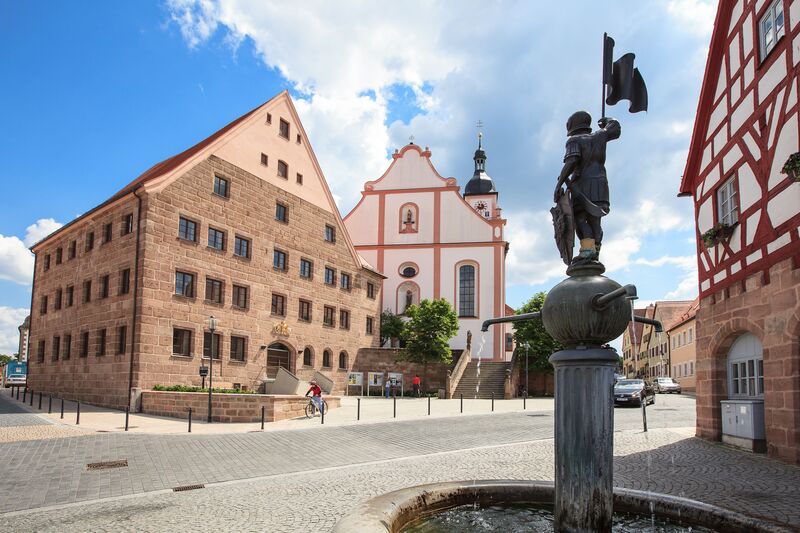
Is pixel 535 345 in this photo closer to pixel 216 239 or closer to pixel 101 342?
pixel 216 239

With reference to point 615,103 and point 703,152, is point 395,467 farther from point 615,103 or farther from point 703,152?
point 703,152

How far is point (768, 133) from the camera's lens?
12.1 metres

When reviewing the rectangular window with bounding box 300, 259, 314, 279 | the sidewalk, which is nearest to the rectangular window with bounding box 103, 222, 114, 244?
the sidewalk

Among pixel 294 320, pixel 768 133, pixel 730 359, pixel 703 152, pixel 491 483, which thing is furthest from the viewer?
pixel 294 320

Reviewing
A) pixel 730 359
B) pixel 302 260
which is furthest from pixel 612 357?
pixel 302 260

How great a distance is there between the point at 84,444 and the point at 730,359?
15507 millimetres

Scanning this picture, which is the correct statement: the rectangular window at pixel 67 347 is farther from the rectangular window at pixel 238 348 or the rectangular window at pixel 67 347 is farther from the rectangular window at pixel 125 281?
the rectangular window at pixel 238 348

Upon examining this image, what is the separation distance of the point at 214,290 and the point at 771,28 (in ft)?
80.0

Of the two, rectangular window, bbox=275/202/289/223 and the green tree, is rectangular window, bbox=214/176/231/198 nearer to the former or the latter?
rectangular window, bbox=275/202/289/223

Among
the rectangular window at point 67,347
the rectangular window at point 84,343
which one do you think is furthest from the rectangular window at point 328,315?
the rectangular window at point 67,347

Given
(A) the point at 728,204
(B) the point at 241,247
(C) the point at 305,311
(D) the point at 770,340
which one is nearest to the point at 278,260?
Result: (B) the point at 241,247

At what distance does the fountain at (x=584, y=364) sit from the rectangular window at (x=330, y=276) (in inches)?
1317

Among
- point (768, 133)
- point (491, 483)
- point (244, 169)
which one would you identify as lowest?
point (491, 483)

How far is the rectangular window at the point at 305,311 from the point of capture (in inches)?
1404
